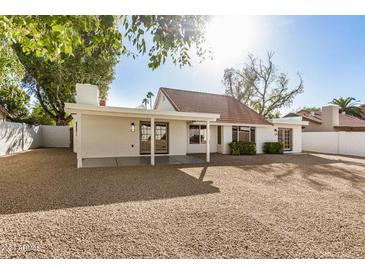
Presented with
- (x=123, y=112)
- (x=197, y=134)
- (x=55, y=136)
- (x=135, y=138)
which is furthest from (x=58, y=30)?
(x=55, y=136)

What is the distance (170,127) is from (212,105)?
15.2ft

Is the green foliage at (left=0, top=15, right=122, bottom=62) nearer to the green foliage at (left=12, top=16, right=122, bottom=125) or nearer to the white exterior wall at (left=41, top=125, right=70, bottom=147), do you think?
the green foliage at (left=12, top=16, right=122, bottom=125)

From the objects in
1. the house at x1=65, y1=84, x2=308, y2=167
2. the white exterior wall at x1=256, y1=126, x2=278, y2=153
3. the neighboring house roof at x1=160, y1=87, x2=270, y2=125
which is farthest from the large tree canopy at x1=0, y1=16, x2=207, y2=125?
the white exterior wall at x1=256, y1=126, x2=278, y2=153

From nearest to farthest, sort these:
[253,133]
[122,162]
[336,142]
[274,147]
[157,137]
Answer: [122,162] < [157,137] < [274,147] < [253,133] < [336,142]

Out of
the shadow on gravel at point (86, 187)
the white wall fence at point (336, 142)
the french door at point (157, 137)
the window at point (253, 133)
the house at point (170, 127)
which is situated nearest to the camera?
the shadow on gravel at point (86, 187)

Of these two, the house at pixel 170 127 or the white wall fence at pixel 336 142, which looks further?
the white wall fence at pixel 336 142

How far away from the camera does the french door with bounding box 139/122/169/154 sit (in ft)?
38.5

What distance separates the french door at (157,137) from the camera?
11.8 m

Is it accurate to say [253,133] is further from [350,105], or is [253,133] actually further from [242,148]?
[350,105]

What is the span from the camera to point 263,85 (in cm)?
2511

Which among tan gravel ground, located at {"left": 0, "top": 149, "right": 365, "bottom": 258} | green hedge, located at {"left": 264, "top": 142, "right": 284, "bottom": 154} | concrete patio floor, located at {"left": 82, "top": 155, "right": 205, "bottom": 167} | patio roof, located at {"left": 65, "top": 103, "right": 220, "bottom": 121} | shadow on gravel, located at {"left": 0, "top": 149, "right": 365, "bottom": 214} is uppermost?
patio roof, located at {"left": 65, "top": 103, "right": 220, "bottom": 121}

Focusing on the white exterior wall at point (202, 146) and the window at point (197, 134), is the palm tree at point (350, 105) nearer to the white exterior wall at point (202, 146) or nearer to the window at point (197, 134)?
the white exterior wall at point (202, 146)

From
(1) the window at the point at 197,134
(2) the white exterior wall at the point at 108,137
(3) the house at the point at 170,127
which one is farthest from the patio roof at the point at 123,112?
(1) the window at the point at 197,134

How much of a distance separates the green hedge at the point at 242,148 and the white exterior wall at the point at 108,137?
21.5 ft
